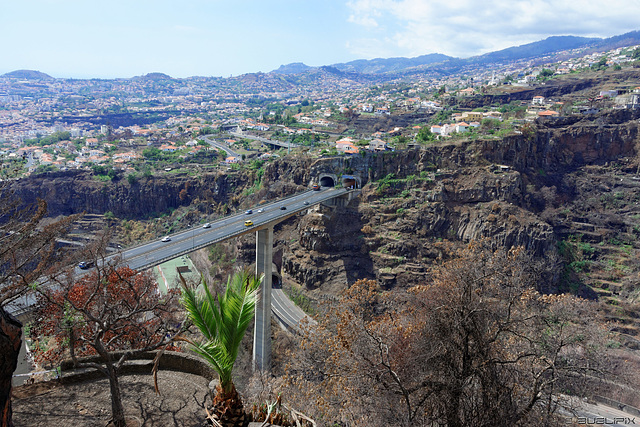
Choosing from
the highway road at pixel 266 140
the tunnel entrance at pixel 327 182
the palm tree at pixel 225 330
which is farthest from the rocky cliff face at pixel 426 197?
the palm tree at pixel 225 330

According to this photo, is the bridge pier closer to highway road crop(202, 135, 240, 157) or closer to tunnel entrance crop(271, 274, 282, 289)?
tunnel entrance crop(271, 274, 282, 289)

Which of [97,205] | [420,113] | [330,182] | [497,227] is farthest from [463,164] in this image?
[97,205]

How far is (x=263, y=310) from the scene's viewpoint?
24500 millimetres

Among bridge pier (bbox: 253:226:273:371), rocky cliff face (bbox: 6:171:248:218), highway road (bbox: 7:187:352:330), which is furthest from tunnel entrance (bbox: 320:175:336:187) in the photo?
rocky cliff face (bbox: 6:171:248:218)

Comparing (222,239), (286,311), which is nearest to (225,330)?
(222,239)

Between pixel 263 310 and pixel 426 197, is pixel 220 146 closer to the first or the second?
pixel 426 197

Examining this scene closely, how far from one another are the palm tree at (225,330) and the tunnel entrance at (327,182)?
35330 millimetres

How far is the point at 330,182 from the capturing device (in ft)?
135

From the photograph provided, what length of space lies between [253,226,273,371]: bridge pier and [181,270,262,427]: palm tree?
18566mm

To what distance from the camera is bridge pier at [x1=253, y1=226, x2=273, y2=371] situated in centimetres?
2467

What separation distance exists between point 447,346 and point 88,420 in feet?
20.0

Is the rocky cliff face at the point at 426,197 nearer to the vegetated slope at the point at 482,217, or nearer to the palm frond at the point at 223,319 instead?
the vegetated slope at the point at 482,217

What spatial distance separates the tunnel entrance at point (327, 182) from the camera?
40.9 meters

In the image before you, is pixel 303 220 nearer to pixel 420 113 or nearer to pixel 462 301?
pixel 462 301
